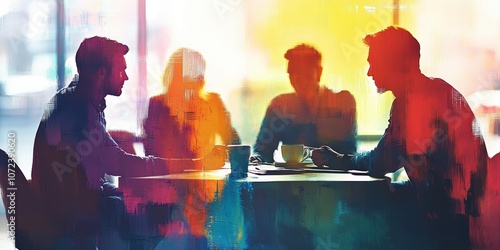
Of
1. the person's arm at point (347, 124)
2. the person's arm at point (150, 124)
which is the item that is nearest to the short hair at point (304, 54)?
the person's arm at point (347, 124)

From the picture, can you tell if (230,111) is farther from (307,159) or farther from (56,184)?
(56,184)

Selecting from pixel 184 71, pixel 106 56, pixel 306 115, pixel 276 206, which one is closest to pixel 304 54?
pixel 306 115

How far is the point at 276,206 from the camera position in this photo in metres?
1.60

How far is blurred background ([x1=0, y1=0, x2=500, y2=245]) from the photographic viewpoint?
1798 mm

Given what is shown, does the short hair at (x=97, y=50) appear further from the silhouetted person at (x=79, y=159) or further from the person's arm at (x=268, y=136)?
the person's arm at (x=268, y=136)

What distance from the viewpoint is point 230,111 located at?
5.97 feet

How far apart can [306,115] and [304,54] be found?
268 millimetres

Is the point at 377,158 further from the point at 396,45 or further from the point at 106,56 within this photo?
the point at 106,56

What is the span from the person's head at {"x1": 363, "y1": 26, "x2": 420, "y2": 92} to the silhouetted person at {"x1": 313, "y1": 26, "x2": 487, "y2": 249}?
46 mm

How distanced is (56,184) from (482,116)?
181 cm

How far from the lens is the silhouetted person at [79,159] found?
174 cm

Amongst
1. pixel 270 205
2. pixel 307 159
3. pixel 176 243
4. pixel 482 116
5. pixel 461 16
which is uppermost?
pixel 461 16

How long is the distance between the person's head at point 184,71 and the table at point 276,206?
0.41m

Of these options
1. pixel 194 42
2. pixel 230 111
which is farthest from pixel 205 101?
pixel 194 42
